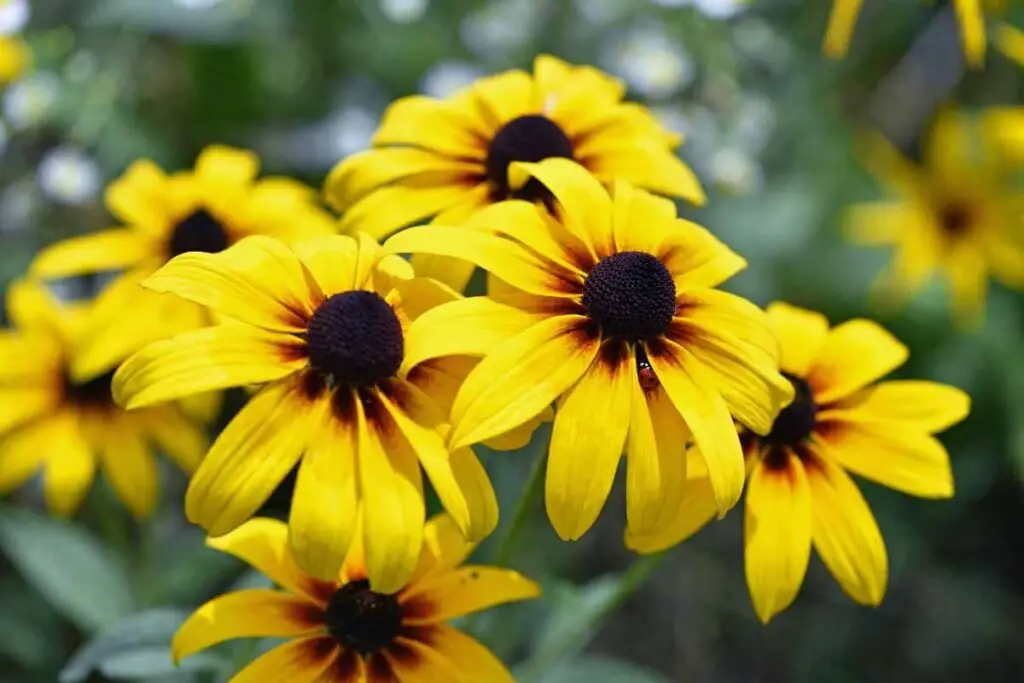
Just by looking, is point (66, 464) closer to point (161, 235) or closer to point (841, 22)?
point (161, 235)

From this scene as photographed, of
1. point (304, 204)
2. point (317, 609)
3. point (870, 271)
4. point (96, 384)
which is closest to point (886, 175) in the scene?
point (870, 271)

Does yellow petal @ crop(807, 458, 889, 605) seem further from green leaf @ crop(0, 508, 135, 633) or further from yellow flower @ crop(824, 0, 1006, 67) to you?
green leaf @ crop(0, 508, 135, 633)

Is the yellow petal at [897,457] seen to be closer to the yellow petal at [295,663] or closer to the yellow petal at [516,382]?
the yellow petal at [516,382]

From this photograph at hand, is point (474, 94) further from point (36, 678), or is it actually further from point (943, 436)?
point (943, 436)

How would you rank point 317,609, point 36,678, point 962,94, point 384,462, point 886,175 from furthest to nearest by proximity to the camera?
point 962,94, point 886,175, point 36,678, point 317,609, point 384,462

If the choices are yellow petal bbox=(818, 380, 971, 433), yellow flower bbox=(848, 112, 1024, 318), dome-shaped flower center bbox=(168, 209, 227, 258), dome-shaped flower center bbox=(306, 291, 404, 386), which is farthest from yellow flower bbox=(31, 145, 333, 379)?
yellow flower bbox=(848, 112, 1024, 318)

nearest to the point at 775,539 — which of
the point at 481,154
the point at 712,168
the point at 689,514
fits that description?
the point at 689,514
